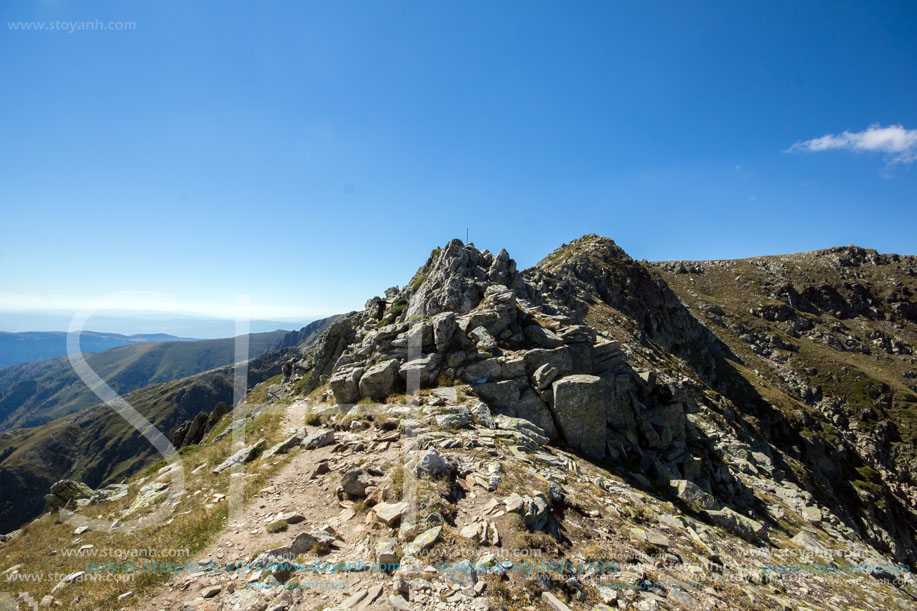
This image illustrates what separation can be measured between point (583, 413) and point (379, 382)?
42.1 ft

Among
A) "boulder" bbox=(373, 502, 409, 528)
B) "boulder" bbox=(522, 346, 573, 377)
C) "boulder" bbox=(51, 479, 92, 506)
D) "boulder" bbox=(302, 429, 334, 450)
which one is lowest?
"boulder" bbox=(51, 479, 92, 506)

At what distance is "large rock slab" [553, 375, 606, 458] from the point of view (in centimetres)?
1936

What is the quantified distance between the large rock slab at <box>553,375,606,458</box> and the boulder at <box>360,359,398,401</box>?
10.6m

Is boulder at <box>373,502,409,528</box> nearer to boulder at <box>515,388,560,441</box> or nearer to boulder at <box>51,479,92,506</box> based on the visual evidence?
boulder at <box>515,388,560,441</box>

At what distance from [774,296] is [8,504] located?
13928 inches

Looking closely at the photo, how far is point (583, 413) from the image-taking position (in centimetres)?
1959

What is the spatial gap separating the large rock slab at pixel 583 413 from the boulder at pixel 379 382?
34.6ft

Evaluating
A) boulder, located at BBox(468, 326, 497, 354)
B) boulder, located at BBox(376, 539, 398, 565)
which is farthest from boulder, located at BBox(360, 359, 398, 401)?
boulder, located at BBox(376, 539, 398, 565)

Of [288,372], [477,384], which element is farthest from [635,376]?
[288,372]

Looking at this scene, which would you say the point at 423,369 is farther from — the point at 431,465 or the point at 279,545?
the point at 279,545

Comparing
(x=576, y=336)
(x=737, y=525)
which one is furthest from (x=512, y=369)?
(x=737, y=525)

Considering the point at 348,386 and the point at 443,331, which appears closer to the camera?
the point at 348,386

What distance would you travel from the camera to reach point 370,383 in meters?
23.0

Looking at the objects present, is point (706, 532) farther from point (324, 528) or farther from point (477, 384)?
point (324, 528)
